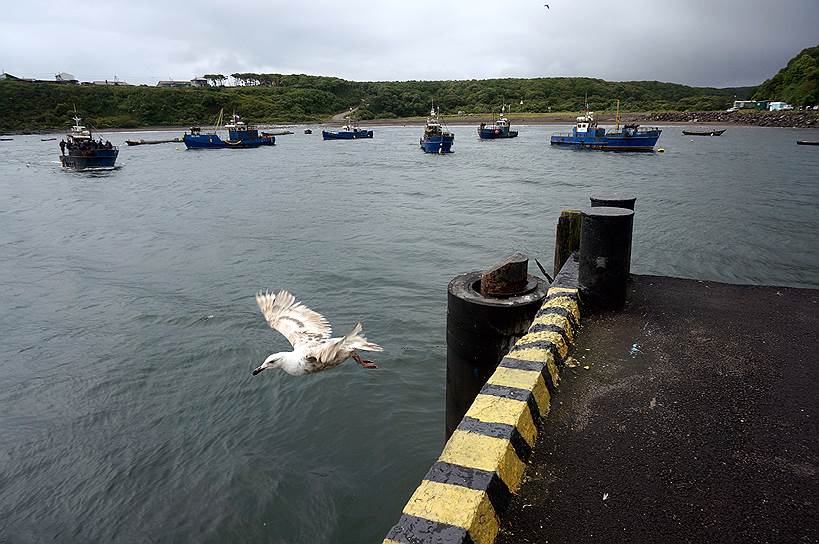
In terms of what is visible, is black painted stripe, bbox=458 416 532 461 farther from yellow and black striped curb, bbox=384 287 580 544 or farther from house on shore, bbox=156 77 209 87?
house on shore, bbox=156 77 209 87

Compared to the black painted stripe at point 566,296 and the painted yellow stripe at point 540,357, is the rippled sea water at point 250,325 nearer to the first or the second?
the black painted stripe at point 566,296

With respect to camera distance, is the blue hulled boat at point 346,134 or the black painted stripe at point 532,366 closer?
the black painted stripe at point 532,366

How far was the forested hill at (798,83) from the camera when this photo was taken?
8181 centimetres

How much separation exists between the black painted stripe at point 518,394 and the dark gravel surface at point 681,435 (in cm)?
13

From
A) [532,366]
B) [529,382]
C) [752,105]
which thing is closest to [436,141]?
[532,366]

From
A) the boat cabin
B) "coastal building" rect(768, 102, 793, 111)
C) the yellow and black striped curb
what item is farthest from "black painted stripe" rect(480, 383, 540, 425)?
"coastal building" rect(768, 102, 793, 111)

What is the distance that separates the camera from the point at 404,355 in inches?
389

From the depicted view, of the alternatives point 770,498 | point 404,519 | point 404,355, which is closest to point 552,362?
point 770,498

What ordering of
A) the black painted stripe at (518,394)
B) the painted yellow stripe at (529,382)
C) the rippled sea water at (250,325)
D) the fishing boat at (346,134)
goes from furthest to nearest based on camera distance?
1. the fishing boat at (346,134)
2. the rippled sea water at (250,325)
3. the painted yellow stripe at (529,382)
4. the black painted stripe at (518,394)

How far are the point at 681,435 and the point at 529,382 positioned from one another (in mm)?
1002

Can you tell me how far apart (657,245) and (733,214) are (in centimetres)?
705

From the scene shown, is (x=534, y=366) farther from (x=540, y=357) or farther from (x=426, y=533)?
(x=426, y=533)

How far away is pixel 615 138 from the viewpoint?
158ft

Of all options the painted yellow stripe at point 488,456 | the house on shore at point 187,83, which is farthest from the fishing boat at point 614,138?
the house on shore at point 187,83
